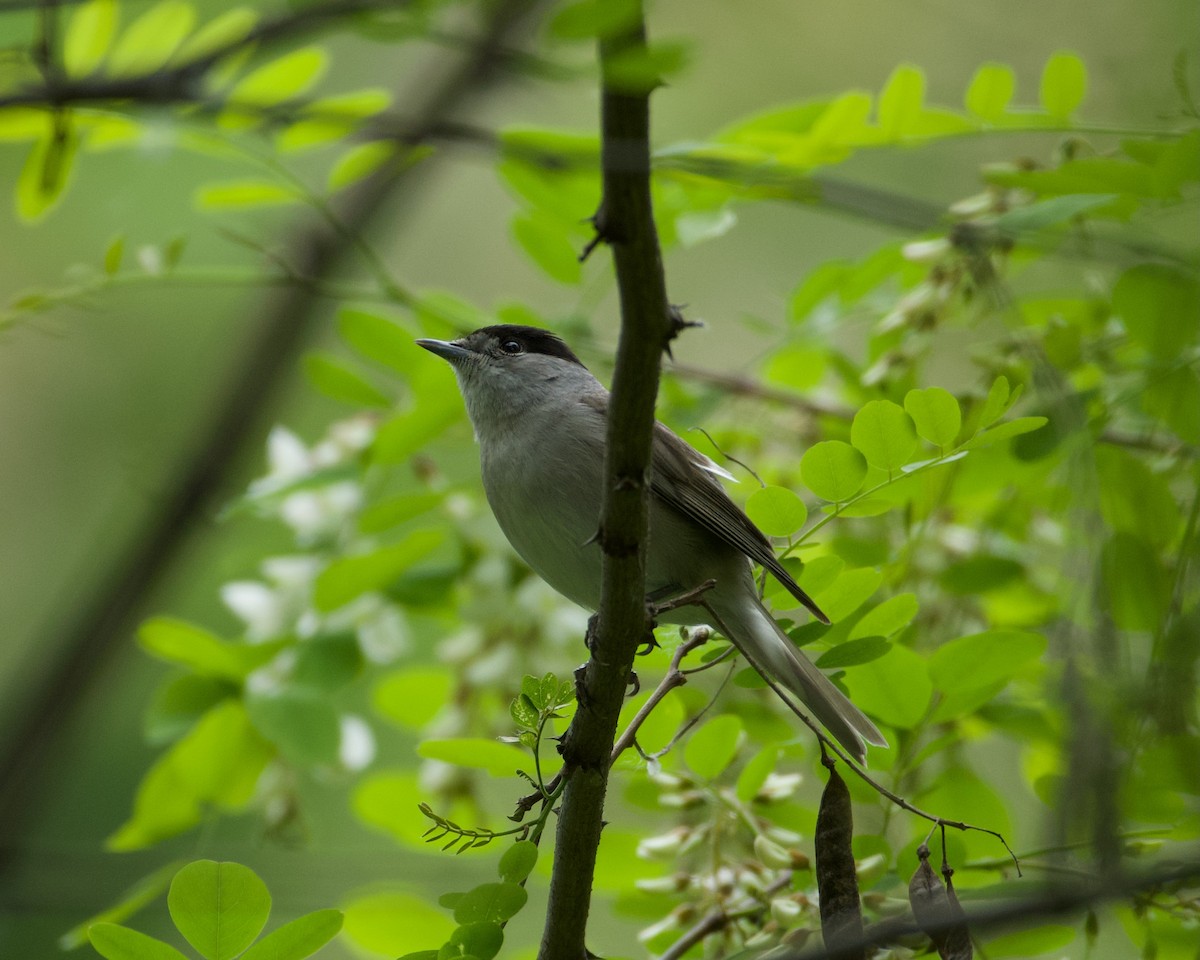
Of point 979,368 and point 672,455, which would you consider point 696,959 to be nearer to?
Answer: point 672,455

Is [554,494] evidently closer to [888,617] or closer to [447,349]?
[447,349]

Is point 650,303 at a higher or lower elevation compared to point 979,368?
lower

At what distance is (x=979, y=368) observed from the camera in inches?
120

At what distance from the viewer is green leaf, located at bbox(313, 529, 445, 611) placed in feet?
9.67

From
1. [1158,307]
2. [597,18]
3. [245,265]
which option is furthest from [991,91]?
[245,265]

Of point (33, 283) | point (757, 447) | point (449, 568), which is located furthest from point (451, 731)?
point (33, 283)

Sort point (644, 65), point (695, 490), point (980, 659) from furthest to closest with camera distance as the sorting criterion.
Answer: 1. point (695, 490)
2. point (980, 659)
3. point (644, 65)

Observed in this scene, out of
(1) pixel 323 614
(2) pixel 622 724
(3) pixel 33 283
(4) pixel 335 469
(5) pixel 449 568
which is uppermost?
(3) pixel 33 283

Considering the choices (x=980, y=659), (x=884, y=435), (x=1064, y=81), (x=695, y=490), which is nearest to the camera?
(x=884, y=435)

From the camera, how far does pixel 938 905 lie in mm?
1831

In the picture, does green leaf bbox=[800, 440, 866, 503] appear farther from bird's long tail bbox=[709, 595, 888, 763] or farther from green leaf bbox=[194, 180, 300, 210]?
green leaf bbox=[194, 180, 300, 210]

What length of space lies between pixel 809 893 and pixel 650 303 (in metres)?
1.38

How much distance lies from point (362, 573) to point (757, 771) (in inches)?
44.6

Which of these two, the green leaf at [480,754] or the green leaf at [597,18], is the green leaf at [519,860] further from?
the green leaf at [597,18]
